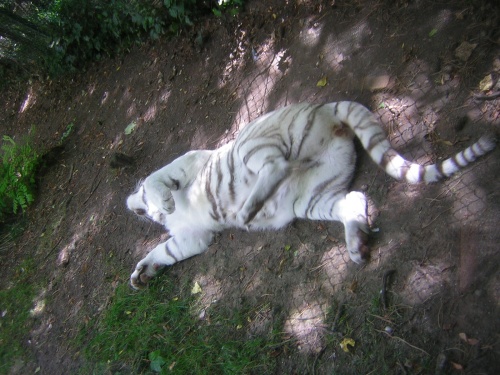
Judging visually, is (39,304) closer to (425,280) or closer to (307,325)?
(307,325)

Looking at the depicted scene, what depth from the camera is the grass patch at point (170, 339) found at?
9.15 ft

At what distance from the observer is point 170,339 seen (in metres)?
3.23

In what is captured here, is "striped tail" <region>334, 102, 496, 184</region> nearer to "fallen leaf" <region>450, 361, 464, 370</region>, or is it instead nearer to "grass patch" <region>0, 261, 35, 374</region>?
"fallen leaf" <region>450, 361, 464, 370</region>

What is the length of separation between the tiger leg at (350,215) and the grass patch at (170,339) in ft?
2.86

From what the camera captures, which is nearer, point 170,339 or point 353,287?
point 353,287

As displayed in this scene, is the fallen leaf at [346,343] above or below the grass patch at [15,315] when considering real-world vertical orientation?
below

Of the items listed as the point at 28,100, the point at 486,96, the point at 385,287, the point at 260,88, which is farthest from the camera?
the point at 28,100

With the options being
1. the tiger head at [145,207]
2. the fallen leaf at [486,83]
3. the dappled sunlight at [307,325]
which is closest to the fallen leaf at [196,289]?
the tiger head at [145,207]

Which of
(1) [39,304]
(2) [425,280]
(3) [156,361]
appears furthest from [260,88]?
(1) [39,304]

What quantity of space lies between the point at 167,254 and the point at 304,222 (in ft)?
4.72

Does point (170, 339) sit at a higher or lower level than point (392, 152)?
lower

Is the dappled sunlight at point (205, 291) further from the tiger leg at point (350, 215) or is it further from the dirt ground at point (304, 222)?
the tiger leg at point (350, 215)

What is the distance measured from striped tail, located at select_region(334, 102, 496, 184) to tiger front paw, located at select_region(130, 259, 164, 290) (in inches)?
89.9

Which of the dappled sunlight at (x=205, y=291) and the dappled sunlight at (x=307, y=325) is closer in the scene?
the dappled sunlight at (x=307, y=325)
